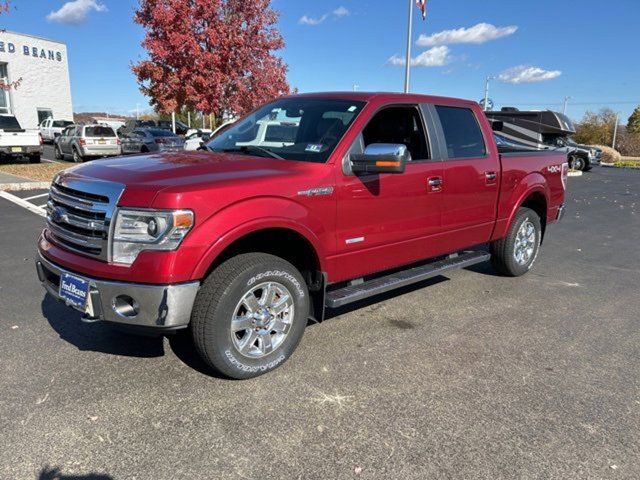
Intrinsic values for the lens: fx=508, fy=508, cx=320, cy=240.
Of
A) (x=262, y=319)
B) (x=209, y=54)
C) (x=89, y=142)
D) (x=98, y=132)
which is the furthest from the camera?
(x=98, y=132)

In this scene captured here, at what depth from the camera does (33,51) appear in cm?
3472

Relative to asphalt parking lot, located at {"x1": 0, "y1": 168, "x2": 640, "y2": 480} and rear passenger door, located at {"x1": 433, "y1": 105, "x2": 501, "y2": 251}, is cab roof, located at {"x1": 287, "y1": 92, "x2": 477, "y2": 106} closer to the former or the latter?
rear passenger door, located at {"x1": 433, "y1": 105, "x2": 501, "y2": 251}

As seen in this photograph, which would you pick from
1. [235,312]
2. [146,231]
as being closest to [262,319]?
[235,312]

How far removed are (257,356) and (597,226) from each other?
8.47m

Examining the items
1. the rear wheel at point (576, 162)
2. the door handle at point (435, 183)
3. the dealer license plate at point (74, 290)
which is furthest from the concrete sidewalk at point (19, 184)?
the rear wheel at point (576, 162)

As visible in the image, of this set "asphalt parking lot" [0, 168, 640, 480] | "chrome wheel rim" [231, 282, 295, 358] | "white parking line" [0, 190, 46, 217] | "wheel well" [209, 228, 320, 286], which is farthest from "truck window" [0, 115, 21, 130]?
"chrome wheel rim" [231, 282, 295, 358]

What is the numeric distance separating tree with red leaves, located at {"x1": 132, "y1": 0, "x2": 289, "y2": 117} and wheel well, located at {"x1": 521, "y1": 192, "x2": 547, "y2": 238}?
14515mm

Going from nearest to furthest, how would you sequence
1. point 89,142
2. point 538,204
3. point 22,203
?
1. point 538,204
2. point 22,203
3. point 89,142

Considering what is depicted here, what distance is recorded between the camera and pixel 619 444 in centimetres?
274

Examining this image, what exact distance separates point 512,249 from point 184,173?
12.9ft

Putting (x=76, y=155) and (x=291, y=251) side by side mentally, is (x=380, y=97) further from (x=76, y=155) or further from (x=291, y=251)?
(x=76, y=155)

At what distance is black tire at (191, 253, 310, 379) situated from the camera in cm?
306

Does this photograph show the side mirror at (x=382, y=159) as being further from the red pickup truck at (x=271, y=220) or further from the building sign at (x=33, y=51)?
the building sign at (x=33, y=51)

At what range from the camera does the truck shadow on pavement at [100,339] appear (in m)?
3.75
